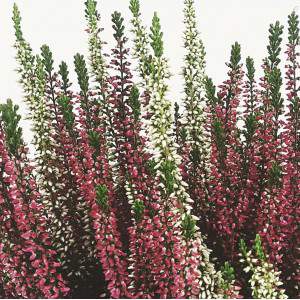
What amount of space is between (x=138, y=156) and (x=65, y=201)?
1887 millimetres

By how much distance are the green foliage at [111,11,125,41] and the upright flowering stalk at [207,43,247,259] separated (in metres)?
1.67

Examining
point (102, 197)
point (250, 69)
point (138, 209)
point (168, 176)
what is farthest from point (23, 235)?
point (250, 69)

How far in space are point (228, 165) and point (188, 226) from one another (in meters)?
1.94

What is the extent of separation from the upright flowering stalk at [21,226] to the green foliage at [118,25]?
2368 millimetres

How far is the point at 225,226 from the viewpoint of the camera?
28.7 feet

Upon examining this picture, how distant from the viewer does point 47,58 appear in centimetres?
904

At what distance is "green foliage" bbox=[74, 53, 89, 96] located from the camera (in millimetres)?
8696

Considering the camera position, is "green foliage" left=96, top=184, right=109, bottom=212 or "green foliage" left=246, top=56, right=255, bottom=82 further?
"green foliage" left=246, top=56, right=255, bottom=82

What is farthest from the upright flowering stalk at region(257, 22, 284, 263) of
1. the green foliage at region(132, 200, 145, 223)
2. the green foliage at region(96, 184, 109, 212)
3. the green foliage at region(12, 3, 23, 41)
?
the green foliage at region(12, 3, 23, 41)

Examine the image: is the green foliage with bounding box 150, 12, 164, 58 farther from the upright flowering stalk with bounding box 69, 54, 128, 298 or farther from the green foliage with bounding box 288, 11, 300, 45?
the green foliage with bounding box 288, 11, 300, 45

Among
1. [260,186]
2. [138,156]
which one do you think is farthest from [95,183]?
Result: [260,186]

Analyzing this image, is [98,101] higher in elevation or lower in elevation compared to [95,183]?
higher

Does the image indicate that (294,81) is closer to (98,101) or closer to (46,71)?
(98,101)

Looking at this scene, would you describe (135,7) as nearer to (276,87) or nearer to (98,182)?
(276,87)
